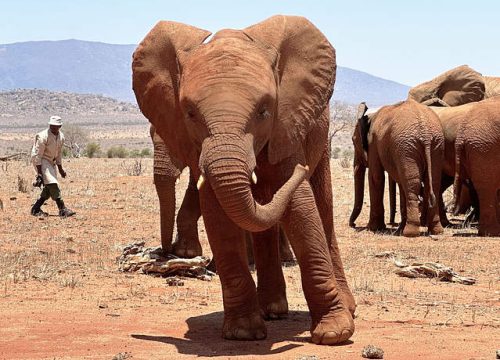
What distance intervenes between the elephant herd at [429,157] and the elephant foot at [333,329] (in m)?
8.11

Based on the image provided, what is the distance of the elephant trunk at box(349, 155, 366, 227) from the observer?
55.2ft

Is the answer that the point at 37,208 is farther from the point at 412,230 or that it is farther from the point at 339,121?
the point at 339,121

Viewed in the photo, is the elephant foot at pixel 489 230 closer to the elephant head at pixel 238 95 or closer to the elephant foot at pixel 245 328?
the elephant head at pixel 238 95

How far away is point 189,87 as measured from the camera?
6.50 meters

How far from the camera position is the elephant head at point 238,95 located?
19.8 ft

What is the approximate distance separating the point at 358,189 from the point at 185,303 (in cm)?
890

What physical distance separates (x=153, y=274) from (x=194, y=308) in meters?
1.85

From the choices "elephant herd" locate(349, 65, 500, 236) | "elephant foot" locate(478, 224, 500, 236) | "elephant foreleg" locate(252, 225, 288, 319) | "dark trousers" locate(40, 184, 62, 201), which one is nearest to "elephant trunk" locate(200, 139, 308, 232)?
"elephant foreleg" locate(252, 225, 288, 319)

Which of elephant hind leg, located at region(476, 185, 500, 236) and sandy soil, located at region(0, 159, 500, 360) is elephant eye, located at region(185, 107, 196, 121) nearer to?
sandy soil, located at region(0, 159, 500, 360)

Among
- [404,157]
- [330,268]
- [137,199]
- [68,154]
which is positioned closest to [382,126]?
[404,157]

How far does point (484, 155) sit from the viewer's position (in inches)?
595

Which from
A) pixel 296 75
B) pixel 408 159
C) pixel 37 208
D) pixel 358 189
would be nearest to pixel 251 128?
pixel 296 75

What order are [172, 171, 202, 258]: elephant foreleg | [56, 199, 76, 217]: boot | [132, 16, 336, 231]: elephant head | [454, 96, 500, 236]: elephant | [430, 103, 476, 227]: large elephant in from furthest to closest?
[430, 103, 476, 227]: large elephant → [56, 199, 76, 217]: boot → [454, 96, 500, 236]: elephant → [172, 171, 202, 258]: elephant foreleg → [132, 16, 336, 231]: elephant head

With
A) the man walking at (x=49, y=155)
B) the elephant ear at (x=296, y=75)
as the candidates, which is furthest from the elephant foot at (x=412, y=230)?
the elephant ear at (x=296, y=75)
